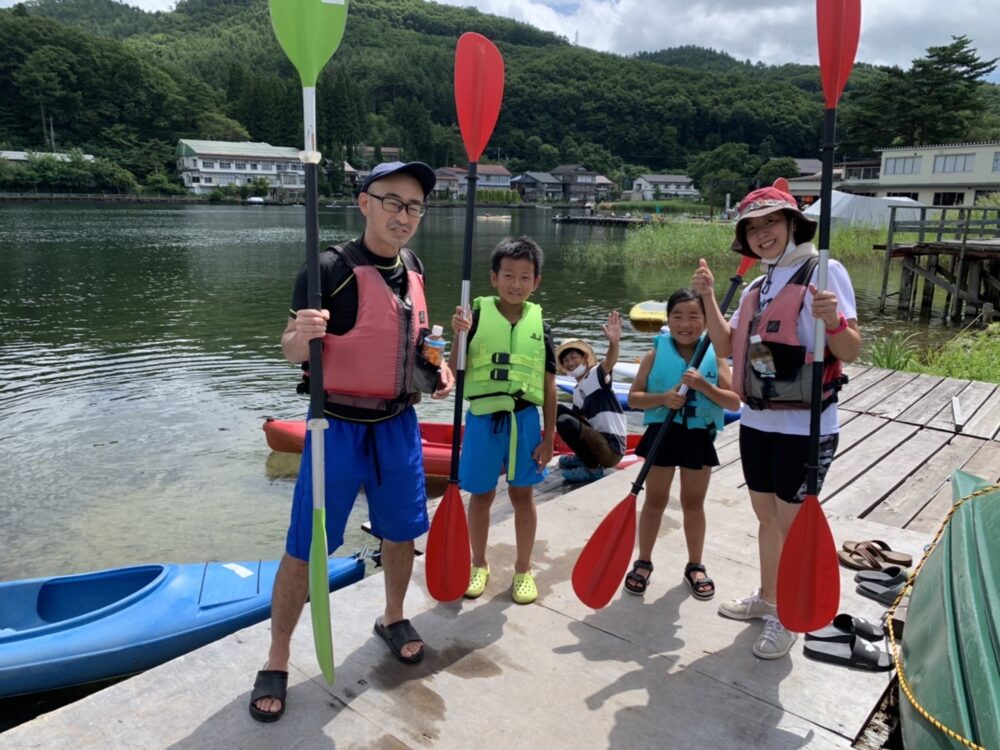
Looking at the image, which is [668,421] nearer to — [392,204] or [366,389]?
[366,389]

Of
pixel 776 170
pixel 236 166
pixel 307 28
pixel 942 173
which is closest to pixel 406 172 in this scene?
pixel 307 28

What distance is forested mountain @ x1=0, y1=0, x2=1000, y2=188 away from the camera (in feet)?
266

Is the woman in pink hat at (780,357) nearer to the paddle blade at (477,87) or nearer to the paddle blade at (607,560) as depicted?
the paddle blade at (607,560)

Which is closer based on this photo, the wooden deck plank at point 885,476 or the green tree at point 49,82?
the wooden deck plank at point 885,476

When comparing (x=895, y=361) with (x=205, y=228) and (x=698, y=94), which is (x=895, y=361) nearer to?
(x=205, y=228)

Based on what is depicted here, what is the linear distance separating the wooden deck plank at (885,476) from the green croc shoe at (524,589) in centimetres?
224

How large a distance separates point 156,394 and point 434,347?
928 cm

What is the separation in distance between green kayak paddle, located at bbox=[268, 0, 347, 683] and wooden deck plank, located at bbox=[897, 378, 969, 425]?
225 inches

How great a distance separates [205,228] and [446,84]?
9665cm

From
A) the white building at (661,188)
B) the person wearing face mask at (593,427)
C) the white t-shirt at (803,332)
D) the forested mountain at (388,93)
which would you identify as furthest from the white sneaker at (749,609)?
the white building at (661,188)

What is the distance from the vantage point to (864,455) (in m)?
5.25

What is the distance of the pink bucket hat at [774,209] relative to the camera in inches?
104

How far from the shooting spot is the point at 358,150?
98.3 meters

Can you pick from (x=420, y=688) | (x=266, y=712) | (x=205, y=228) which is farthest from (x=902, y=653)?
(x=205, y=228)
